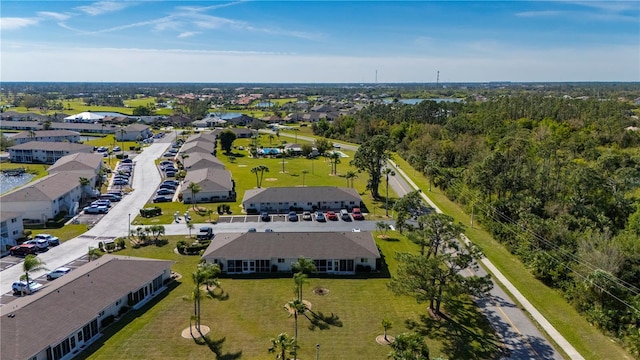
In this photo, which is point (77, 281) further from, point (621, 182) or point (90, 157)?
point (621, 182)

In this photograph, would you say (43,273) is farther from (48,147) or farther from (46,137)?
(46,137)

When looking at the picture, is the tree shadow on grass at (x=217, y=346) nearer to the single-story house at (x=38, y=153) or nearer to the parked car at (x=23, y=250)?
the parked car at (x=23, y=250)

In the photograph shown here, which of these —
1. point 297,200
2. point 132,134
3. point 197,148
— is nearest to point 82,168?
point 197,148

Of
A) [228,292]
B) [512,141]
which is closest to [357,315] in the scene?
[228,292]

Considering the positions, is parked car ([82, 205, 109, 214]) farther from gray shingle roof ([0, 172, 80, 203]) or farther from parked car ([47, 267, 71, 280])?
parked car ([47, 267, 71, 280])

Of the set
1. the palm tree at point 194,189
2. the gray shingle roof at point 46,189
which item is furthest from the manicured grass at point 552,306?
the gray shingle roof at point 46,189

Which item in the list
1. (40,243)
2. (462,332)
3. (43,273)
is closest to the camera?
(462,332)
